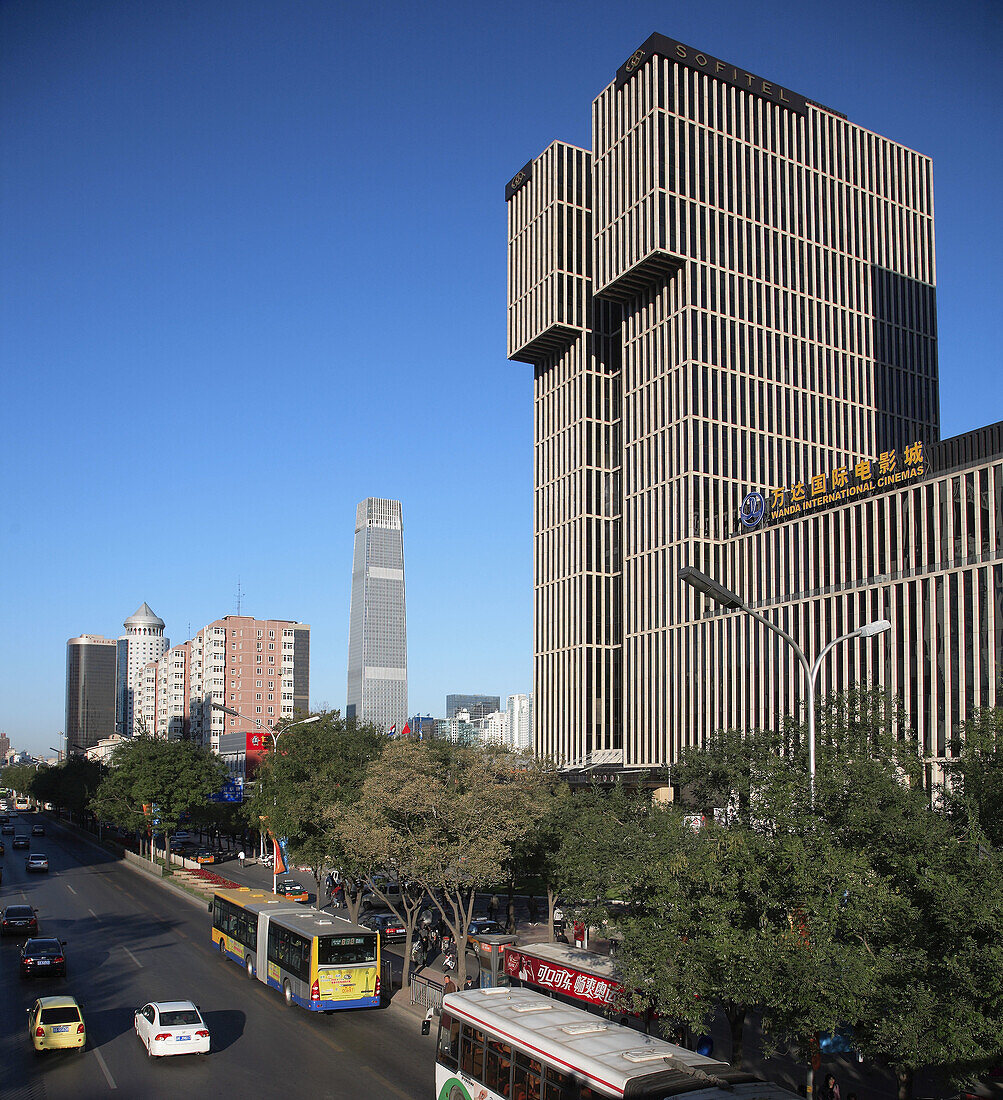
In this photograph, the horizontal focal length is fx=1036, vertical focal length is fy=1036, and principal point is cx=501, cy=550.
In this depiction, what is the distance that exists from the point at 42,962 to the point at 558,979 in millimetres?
18961

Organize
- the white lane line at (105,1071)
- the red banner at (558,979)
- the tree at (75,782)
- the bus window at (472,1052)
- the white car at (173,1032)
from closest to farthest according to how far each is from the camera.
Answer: the bus window at (472,1052)
the white lane line at (105,1071)
the white car at (173,1032)
the red banner at (558,979)
the tree at (75,782)

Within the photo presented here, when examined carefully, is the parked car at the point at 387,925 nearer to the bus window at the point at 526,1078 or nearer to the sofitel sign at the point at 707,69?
the bus window at the point at 526,1078

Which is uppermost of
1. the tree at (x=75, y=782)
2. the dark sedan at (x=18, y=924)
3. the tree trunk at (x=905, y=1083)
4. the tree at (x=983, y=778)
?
the tree at (x=983, y=778)

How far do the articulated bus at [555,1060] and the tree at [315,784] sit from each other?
18.9 metres

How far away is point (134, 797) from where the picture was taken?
7912 centimetres

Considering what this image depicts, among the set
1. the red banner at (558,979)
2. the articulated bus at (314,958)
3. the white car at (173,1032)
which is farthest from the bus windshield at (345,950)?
the white car at (173,1032)

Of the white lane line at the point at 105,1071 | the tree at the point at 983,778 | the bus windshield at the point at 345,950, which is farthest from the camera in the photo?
the bus windshield at the point at 345,950

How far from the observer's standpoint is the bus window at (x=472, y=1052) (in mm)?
20234

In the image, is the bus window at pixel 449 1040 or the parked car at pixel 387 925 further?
the parked car at pixel 387 925

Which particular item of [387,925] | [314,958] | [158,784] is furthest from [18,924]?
[158,784]

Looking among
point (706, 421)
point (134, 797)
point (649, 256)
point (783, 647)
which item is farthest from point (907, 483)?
point (134, 797)

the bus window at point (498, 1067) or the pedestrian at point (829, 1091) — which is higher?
the bus window at point (498, 1067)

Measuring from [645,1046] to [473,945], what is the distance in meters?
23.4

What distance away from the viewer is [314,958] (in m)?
32.0
